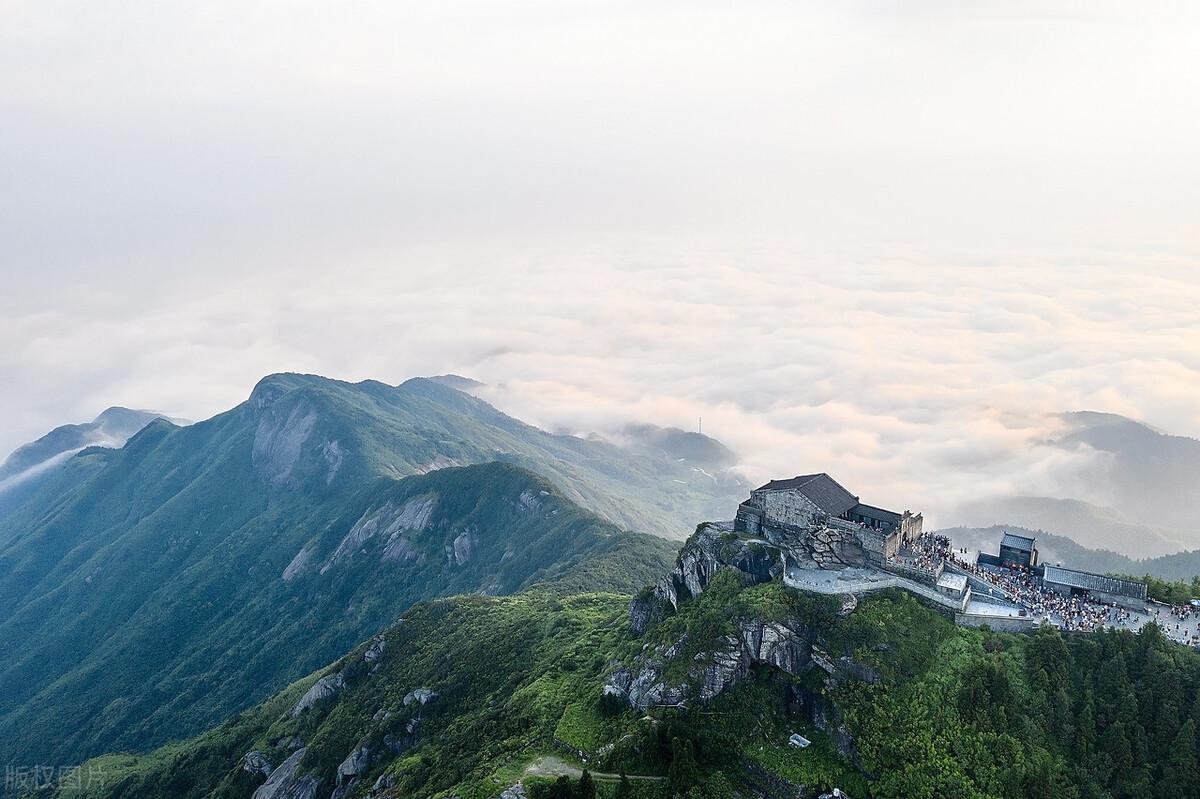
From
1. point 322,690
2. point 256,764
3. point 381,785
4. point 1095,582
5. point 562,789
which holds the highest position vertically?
point 1095,582

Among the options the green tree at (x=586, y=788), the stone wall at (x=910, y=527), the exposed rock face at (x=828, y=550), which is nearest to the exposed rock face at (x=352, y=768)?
the green tree at (x=586, y=788)

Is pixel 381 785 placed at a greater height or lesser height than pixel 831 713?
lesser

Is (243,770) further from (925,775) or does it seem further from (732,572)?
(925,775)

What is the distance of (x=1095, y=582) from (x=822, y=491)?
32569 millimetres

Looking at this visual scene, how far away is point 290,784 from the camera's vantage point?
125 m

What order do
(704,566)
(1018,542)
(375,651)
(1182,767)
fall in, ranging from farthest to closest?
(375,651)
(1018,542)
(704,566)
(1182,767)

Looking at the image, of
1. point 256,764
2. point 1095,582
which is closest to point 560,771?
point 1095,582

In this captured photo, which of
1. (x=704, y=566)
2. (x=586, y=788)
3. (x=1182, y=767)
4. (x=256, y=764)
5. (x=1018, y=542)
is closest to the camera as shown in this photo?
(x=1182, y=767)

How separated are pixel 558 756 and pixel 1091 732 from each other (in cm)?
5283

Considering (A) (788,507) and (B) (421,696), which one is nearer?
(A) (788,507)

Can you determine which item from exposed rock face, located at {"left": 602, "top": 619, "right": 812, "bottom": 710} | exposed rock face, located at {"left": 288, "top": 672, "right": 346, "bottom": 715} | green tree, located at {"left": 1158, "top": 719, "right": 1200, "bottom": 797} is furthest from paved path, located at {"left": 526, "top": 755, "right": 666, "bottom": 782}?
exposed rock face, located at {"left": 288, "top": 672, "right": 346, "bottom": 715}

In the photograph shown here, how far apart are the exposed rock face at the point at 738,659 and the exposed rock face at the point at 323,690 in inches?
3347

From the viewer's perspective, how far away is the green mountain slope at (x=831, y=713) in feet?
235

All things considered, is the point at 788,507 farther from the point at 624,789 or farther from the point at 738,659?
the point at 624,789
